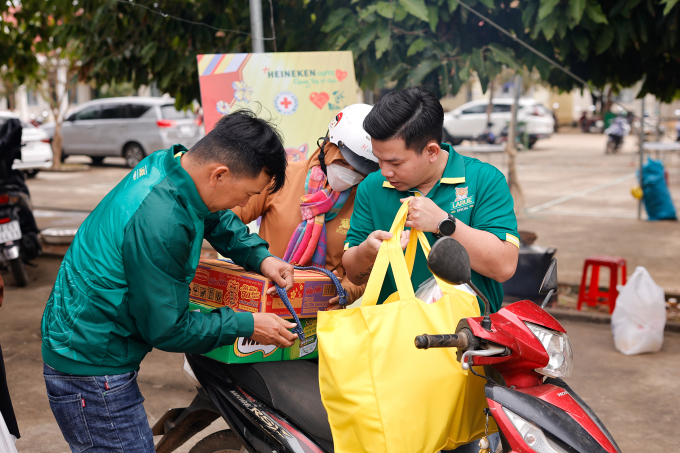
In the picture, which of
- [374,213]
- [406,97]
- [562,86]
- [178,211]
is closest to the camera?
[178,211]

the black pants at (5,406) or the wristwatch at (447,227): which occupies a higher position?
the wristwatch at (447,227)

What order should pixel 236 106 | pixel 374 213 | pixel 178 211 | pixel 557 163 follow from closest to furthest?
pixel 178 211, pixel 374 213, pixel 236 106, pixel 557 163

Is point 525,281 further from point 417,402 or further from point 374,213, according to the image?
point 417,402

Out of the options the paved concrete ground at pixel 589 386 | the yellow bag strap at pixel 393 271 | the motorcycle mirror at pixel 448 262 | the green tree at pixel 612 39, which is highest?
the green tree at pixel 612 39

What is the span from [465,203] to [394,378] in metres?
0.63

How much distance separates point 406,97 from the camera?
1.85m

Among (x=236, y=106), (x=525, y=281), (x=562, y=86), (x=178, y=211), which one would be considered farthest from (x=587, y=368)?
(x=178, y=211)

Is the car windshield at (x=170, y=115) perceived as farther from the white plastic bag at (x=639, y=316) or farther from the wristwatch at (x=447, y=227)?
the wristwatch at (x=447, y=227)

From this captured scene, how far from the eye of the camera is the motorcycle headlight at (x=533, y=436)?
4.68ft

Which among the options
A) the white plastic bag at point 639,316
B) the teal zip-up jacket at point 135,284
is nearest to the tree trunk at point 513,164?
the white plastic bag at point 639,316

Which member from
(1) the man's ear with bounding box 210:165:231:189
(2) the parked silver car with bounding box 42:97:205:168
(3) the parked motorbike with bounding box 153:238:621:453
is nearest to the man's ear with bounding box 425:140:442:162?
(3) the parked motorbike with bounding box 153:238:621:453

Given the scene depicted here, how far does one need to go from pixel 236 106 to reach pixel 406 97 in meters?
2.12

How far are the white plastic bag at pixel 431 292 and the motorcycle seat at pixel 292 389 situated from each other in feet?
1.66

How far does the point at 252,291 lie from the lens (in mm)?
2020
